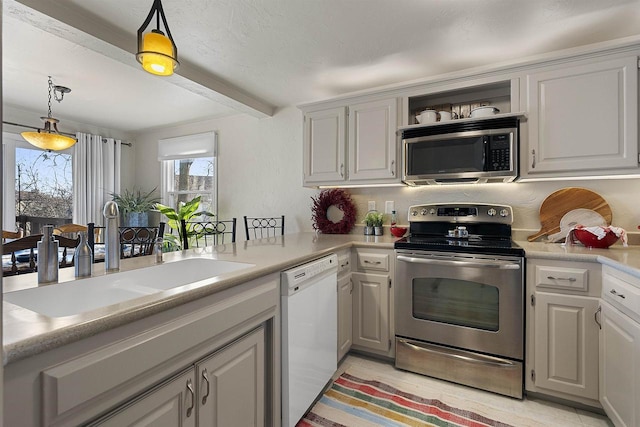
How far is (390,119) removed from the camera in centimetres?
265

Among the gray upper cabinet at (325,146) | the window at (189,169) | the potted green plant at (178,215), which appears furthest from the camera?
the window at (189,169)

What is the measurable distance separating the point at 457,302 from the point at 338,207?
1.48 meters

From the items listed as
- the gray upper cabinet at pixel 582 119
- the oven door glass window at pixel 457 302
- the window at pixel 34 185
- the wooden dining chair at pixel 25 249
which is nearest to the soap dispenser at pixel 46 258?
the wooden dining chair at pixel 25 249

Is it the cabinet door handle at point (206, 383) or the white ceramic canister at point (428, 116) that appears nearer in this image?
the cabinet door handle at point (206, 383)

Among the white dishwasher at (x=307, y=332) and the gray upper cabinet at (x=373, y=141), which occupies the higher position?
the gray upper cabinet at (x=373, y=141)

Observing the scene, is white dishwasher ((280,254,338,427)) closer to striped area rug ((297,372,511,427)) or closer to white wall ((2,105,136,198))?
striped area rug ((297,372,511,427))

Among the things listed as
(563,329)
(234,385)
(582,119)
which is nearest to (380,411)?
(234,385)

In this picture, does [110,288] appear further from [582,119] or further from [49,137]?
[582,119]

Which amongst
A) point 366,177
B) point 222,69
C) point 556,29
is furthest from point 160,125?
point 556,29

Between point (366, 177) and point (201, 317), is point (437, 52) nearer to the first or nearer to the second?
point (366, 177)

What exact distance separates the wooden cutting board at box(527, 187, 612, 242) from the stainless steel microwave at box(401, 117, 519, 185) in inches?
14.1

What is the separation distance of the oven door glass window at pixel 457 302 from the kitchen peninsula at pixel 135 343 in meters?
0.68

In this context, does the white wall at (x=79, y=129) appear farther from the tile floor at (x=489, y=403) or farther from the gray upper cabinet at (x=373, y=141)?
the tile floor at (x=489, y=403)

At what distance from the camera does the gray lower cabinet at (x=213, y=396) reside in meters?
0.95
